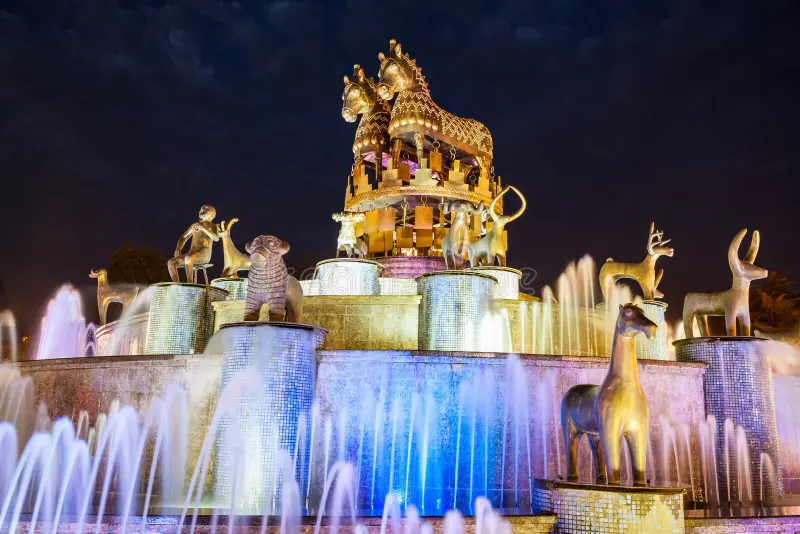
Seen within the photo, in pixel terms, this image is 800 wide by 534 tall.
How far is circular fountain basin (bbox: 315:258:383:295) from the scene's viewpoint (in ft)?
54.3

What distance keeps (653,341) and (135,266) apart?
30.0m

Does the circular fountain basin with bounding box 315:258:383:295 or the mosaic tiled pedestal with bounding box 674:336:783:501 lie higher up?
the circular fountain basin with bounding box 315:258:383:295

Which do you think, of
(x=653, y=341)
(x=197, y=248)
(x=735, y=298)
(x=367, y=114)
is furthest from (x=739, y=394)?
(x=367, y=114)

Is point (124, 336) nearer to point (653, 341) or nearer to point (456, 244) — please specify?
point (456, 244)

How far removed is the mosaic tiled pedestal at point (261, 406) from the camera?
339 inches

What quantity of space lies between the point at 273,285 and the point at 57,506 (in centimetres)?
401

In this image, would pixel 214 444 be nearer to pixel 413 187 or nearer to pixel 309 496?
pixel 309 496

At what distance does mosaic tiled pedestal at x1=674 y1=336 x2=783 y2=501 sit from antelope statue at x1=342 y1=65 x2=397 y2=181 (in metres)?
14.2

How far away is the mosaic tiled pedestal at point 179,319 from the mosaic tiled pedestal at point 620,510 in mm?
8581

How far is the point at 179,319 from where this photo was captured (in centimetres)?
1327

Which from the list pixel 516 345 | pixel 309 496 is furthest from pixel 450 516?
pixel 516 345

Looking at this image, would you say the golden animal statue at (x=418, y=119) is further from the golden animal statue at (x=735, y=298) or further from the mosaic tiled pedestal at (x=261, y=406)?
the mosaic tiled pedestal at (x=261, y=406)

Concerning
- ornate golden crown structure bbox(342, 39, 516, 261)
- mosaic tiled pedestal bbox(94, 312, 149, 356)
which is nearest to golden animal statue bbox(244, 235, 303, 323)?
mosaic tiled pedestal bbox(94, 312, 149, 356)

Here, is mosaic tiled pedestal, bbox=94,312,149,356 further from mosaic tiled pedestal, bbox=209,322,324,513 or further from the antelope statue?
the antelope statue
